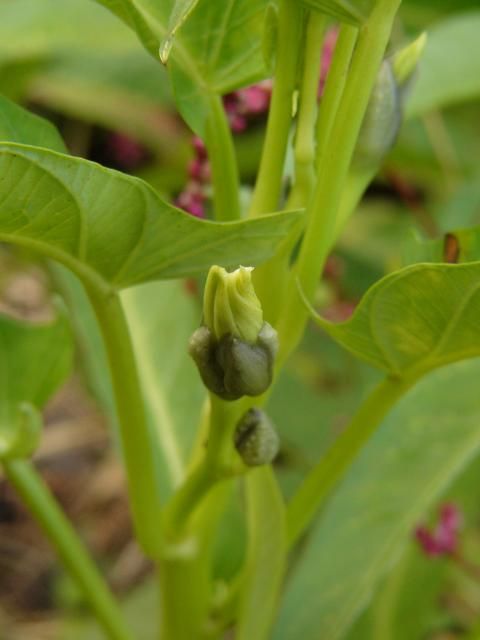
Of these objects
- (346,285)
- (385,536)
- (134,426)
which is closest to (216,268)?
(134,426)

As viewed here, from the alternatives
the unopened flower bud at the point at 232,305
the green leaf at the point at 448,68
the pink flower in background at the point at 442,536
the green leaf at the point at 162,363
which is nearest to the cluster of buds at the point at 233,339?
the unopened flower bud at the point at 232,305

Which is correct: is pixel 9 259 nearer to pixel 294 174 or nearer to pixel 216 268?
pixel 294 174

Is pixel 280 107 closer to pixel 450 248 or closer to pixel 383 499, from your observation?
pixel 450 248

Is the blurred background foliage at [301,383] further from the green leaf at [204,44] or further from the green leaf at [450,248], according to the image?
the green leaf at [204,44]

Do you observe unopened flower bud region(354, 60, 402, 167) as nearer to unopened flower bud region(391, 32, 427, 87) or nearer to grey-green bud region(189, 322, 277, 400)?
unopened flower bud region(391, 32, 427, 87)

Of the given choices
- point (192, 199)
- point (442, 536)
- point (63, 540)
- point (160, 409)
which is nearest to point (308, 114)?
point (192, 199)
